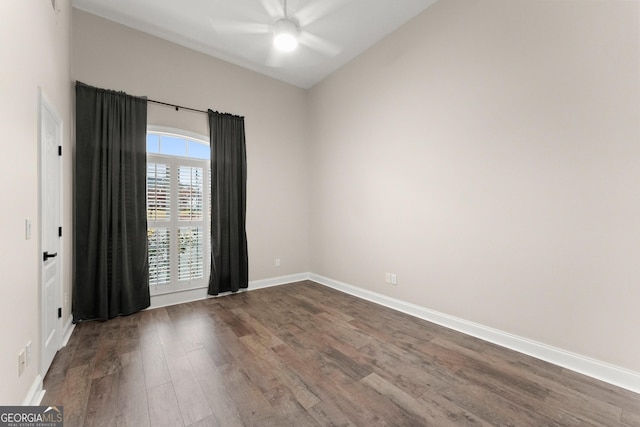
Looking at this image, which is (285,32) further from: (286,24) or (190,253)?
(190,253)

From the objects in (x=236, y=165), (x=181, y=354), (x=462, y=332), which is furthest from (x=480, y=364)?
(x=236, y=165)

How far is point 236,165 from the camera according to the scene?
13.9 feet

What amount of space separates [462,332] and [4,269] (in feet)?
12.0

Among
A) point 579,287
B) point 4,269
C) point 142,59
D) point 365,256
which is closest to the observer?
point 4,269

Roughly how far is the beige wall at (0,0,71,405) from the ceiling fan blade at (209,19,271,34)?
179 centimetres

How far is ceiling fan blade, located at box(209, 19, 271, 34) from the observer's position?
11.2ft

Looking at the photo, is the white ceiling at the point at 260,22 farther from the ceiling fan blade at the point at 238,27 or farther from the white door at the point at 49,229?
Answer: the white door at the point at 49,229

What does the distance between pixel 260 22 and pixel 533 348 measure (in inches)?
184

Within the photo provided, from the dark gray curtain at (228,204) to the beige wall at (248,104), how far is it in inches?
6.3

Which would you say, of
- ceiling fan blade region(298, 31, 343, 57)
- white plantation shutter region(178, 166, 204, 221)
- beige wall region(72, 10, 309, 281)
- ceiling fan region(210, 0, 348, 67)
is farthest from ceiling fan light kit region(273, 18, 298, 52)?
white plantation shutter region(178, 166, 204, 221)

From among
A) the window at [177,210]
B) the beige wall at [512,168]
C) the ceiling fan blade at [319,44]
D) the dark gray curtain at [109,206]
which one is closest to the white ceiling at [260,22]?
the ceiling fan blade at [319,44]

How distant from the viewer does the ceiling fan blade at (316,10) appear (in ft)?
10.1

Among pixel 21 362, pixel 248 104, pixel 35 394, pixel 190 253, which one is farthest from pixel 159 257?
pixel 248 104

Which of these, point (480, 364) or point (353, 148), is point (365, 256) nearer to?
point (353, 148)
